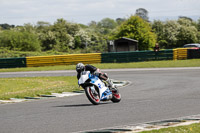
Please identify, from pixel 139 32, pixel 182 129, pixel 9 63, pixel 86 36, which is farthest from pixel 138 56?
pixel 86 36

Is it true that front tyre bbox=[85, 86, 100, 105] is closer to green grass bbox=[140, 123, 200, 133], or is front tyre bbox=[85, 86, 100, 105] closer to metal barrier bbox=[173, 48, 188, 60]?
green grass bbox=[140, 123, 200, 133]

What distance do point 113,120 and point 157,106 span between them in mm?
2383

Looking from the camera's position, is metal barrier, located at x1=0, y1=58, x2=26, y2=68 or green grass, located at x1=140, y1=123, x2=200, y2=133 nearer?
green grass, located at x1=140, y1=123, x2=200, y2=133

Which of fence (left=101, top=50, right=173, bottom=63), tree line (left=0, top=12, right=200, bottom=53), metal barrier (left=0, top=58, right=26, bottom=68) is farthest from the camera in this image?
tree line (left=0, top=12, right=200, bottom=53)

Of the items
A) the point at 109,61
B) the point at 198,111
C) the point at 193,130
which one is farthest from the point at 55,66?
the point at 193,130

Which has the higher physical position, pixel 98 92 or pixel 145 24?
pixel 145 24

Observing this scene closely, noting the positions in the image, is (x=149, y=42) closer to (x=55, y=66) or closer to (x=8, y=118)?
(x=55, y=66)

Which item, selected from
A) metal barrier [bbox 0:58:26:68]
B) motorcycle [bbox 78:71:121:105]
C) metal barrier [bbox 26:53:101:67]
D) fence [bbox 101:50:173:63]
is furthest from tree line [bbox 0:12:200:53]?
motorcycle [bbox 78:71:121:105]

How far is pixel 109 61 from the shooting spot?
1467 inches

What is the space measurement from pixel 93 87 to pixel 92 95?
0.24 meters

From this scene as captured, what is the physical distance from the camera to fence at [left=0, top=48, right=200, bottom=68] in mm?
36625

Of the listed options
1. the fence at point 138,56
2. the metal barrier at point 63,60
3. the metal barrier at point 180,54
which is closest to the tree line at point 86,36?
the metal barrier at point 180,54

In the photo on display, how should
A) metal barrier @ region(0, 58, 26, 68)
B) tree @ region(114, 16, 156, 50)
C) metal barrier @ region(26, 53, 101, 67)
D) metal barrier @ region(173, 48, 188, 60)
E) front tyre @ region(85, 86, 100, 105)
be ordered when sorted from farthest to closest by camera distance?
1. tree @ region(114, 16, 156, 50)
2. metal barrier @ region(26, 53, 101, 67)
3. metal barrier @ region(0, 58, 26, 68)
4. metal barrier @ region(173, 48, 188, 60)
5. front tyre @ region(85, 86, 100, 105)

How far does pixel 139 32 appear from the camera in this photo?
54.1 meters
